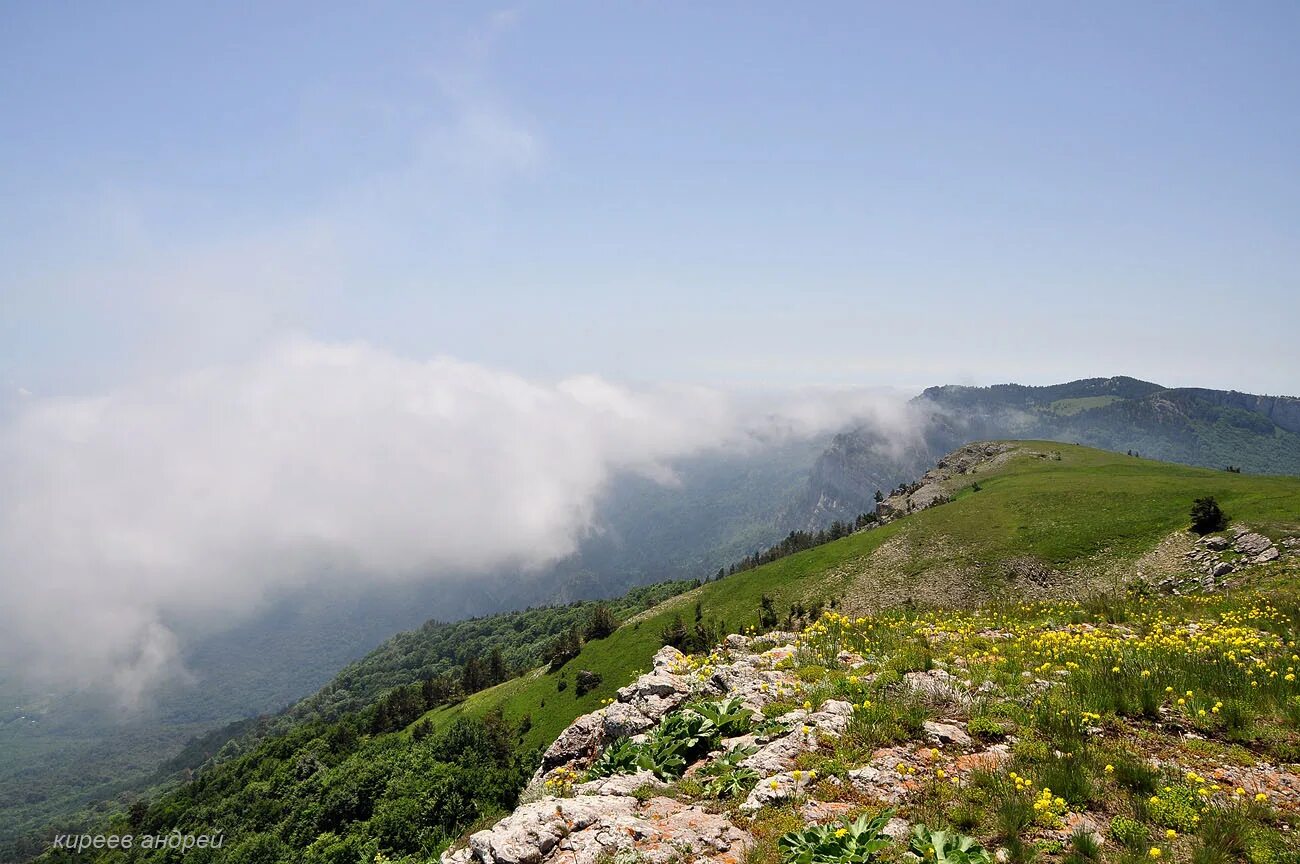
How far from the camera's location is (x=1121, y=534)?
75250 millimetres

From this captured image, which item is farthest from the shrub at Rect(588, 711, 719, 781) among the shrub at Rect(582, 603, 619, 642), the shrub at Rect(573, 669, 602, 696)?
the shrub at Rect(582, 603, 619, 642)

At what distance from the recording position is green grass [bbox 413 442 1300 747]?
75062 millimetres

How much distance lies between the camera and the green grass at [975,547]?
75062 mm

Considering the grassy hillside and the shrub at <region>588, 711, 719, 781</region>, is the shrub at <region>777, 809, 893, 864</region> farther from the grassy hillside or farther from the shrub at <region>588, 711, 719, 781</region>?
the grassy hillside

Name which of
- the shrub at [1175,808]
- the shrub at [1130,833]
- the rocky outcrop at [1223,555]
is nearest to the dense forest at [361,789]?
the shrub at [1130,833]

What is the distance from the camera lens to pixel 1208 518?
65.9 meters

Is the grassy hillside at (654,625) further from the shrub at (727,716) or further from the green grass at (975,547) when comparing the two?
the shrub at (727,716)

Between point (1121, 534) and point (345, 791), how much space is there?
103m

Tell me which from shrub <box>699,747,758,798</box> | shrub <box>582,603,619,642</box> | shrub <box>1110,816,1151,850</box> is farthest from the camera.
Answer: shrub <box>582,603,619,642</box>

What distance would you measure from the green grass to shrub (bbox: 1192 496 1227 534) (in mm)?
1799

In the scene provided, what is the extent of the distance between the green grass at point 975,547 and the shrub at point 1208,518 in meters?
1.80

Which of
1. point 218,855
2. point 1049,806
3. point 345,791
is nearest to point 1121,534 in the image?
point 1049,806

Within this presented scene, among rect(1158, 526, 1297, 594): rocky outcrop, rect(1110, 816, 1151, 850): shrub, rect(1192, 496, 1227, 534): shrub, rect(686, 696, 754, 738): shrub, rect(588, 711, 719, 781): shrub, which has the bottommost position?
rect(1158, 526, 1297, 594): rocky outcrop

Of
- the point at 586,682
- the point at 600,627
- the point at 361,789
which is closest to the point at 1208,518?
the point at 586,682
